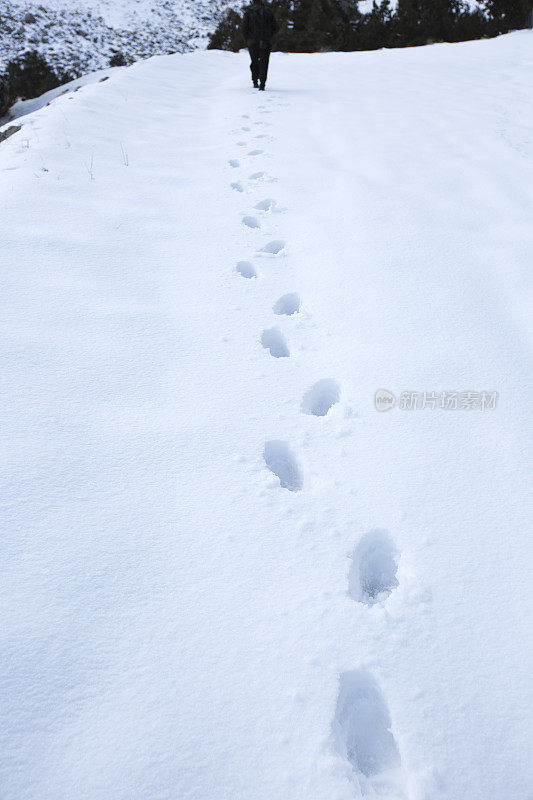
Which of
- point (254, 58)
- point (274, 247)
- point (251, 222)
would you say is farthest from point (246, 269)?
point (254, 58)

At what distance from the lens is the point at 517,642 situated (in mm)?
1180

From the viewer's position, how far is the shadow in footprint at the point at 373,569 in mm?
1311

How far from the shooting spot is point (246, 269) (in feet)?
9.00

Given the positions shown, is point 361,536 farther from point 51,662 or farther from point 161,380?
point 161,380

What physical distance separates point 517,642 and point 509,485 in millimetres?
540

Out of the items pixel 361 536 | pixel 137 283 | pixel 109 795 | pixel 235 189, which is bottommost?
pixel 109 795

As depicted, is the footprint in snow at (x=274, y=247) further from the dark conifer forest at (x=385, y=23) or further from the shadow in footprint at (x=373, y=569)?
the dark conifer forest at (x=385, y=23)

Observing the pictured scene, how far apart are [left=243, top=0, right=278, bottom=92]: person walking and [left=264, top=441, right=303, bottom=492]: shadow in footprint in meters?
6.34

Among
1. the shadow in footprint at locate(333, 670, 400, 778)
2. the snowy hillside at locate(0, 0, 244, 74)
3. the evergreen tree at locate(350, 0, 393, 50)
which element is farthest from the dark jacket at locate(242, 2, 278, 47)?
the snowy hillside at locate(0, 0, 244, 74)

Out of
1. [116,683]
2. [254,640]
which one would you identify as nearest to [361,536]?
[254,640]

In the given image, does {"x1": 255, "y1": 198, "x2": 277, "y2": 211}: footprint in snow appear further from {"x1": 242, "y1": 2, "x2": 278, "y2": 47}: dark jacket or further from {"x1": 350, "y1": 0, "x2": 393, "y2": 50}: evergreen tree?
{"x1": 350, "y1": 0, "x2": 393, "y2": 50}: evergreen tree

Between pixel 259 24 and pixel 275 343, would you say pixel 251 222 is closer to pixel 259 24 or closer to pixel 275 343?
pixel 275 343

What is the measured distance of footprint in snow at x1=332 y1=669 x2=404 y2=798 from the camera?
3.31ft

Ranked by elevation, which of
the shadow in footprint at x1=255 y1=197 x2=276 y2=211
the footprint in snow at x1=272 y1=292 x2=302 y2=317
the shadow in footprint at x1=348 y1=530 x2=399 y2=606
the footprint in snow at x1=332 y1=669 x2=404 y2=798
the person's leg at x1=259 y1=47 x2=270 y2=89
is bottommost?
the footprint in snow at x1=332 y1=669 x2=404 y2=798
